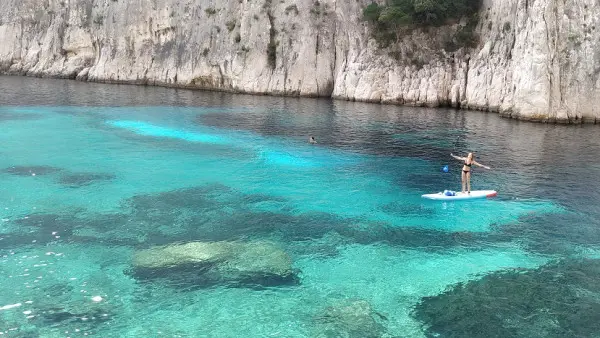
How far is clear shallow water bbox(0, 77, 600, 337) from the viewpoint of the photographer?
43.9 ft

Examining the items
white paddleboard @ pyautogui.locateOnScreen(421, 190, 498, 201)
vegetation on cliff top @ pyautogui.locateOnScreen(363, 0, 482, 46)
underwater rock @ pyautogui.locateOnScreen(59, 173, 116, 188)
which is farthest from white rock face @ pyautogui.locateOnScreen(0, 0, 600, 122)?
underwater rock @ pyautogui.locateOnScreen(59, 173, 116, 188)

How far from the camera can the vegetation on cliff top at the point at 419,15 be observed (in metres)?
60.2

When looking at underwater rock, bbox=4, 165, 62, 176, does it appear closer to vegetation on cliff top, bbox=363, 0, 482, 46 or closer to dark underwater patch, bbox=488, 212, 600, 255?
dark underwater patch, bbox=488, 212, 600, 255

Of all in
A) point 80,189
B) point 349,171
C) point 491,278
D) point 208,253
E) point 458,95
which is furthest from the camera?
point 458,95

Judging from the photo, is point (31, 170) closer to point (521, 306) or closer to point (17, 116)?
point (17, 116)

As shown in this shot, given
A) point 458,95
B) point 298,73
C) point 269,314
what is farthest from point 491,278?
point 298,73

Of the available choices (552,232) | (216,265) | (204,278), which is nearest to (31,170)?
(216,265)

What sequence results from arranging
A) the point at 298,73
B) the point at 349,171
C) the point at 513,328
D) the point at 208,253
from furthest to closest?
the point at 298,73
the point at 349,171
the point at 208,253
the point at 513,328

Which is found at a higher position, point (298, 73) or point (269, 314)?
point (298, 73)

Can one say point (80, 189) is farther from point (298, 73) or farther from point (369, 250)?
point (298, 73)

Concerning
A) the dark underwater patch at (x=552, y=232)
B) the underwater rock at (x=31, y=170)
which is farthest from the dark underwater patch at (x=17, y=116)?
the dark underwater patch at (x=552, y=232)

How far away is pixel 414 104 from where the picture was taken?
6184cm

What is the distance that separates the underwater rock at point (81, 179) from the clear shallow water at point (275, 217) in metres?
0.14

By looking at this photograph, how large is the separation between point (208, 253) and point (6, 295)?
5.75 meters
